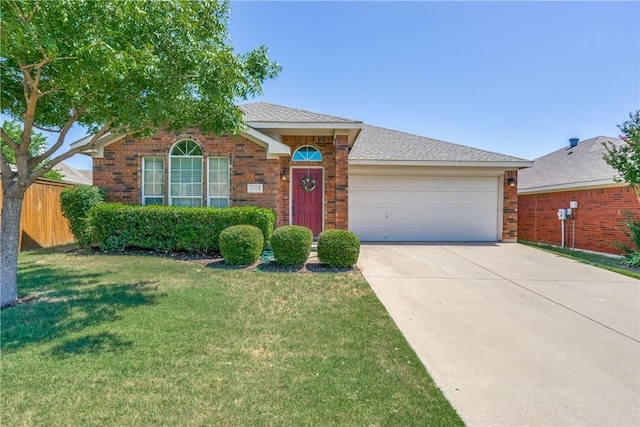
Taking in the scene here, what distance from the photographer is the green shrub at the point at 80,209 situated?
8.66 metres

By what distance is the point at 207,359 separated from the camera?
3.28 meters

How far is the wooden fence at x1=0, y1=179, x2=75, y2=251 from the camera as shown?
9.02m

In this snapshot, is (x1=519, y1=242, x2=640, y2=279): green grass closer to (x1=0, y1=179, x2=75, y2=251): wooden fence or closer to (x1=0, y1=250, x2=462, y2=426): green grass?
(x1=0, y1=250, x2=462, y2=426): green grass

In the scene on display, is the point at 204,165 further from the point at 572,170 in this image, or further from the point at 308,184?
the point at 572,170

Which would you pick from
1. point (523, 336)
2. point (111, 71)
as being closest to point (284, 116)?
point (111, 71)

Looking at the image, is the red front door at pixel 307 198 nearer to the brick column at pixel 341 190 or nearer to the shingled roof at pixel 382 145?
the brick column at pixel 341 190

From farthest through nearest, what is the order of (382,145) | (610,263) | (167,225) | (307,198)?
(382,145)
(307,198)
(610,263)
(167,225)

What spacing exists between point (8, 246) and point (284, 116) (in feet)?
24.1

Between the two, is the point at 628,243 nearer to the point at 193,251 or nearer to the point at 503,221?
the point at 503,221

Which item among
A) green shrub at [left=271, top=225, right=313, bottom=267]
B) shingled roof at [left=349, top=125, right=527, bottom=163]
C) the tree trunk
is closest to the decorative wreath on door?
shingled roof at [left=349, top=125, right=527, bottom=163]

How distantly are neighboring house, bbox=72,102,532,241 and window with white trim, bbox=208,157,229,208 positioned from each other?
0.03 m

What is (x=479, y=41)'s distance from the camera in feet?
31.5

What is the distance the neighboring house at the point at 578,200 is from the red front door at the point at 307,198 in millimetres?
9184

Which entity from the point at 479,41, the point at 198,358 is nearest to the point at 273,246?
the point at 198,358
